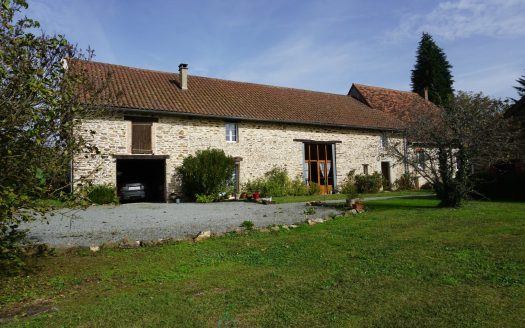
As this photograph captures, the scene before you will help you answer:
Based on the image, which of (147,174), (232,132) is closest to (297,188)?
(232,132)

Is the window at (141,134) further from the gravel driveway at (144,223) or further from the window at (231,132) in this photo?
the gravel driveway at (144,223)

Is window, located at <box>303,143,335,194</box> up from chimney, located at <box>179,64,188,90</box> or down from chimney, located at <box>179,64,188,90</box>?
down

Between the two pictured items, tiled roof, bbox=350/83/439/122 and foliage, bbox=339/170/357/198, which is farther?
tiled roof, bbox=350/83/439/122

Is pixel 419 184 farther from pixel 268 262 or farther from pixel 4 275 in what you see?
pixel 4 275

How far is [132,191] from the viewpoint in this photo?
16.8 meters

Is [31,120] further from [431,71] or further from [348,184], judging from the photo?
[431,71]

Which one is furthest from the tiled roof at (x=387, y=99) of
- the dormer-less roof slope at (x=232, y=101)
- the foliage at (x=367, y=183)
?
the foliage at (x=367, y=183)

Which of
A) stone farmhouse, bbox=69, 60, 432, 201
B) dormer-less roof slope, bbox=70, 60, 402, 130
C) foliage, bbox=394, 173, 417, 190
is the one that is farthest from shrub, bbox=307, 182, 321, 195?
foliage, bbox=394, 173, 417, 190

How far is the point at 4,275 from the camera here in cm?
536

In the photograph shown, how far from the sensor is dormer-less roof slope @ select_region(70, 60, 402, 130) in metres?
17.5

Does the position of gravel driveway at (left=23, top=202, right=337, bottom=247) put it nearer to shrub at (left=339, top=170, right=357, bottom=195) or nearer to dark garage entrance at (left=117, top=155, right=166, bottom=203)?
dark garage entrance at (left=117, top=155, right=166, bottom=203)

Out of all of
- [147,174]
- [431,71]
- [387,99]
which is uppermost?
[431,71]

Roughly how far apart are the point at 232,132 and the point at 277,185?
350 cm

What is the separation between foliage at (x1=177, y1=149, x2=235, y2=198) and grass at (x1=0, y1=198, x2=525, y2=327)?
8.83m
